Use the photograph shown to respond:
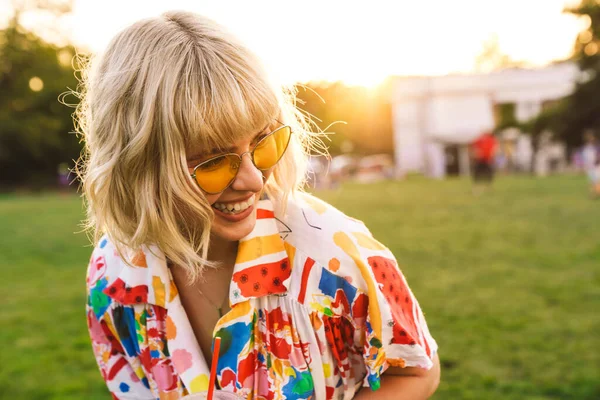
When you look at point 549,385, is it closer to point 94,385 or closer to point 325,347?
point 325,347

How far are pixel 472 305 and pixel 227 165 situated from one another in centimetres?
472

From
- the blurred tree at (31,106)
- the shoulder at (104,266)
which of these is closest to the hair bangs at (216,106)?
the shoulder at (104,266)

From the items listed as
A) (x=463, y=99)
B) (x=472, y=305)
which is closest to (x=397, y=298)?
(x=472, y=305)

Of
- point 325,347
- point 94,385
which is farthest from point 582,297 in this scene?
point 325,347

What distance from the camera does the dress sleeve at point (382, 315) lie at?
60.7 inches

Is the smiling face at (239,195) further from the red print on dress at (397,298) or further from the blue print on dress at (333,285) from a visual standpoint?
A: the red print on dress at (397,298)

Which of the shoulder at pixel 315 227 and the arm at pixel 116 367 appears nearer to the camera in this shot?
the shoulder at pixel 315 227

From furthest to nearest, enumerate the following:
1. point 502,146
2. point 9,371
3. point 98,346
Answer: point 502,146 → point 9,371 → point 98,346

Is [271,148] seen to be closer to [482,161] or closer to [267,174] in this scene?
[267,174]

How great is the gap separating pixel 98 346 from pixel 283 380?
70 centimetres

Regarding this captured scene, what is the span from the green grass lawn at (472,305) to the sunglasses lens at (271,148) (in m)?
2.84

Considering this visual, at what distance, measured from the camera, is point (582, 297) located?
5742 millimetres

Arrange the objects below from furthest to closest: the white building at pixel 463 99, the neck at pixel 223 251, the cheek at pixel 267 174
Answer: the white building at pixel 463 99, the neck at pixel 223 251, the cheek at pixel 267 174

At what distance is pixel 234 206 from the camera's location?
65.1 inches
